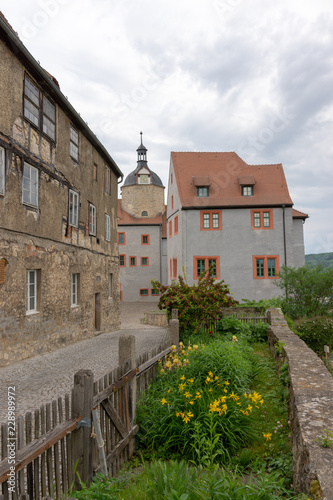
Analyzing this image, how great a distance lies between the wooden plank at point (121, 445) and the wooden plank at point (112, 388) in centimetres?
68

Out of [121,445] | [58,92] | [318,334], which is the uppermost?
[58,92]

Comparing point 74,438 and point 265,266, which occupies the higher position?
point 265,266

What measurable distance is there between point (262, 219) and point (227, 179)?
409 centimetres

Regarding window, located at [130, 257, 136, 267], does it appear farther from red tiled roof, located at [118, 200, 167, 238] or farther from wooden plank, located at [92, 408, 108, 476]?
wooden plank, located at [92, 408, 108, 476]

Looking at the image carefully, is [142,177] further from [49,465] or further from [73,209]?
[49,465]

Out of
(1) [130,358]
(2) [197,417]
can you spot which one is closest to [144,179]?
(1) [130,358]

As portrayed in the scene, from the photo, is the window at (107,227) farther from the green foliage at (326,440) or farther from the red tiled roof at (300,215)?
the green foliage at (326,440)

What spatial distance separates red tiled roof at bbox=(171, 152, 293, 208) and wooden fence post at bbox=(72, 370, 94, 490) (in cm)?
2279

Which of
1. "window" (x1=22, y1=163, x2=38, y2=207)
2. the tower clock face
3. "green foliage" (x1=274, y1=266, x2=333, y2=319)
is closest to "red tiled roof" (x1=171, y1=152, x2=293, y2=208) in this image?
"green foliage" (x1=274, y1=266, x2=333, y2=319)

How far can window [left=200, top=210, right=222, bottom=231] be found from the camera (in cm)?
2588

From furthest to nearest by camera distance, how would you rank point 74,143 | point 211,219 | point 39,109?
point 211,219
point 74,143
point 39,109

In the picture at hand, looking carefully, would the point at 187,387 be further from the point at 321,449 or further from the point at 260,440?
the point at 321,449

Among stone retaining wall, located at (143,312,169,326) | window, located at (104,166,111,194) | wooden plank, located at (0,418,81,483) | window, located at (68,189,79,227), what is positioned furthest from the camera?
stone retaining wall, located at (143,312,169,326)

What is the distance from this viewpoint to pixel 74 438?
3.58m
